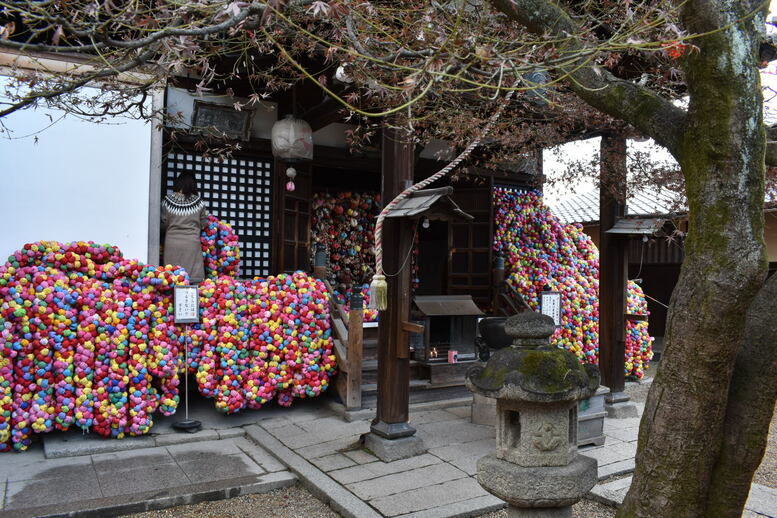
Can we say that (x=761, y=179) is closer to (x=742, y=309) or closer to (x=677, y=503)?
(x=742, y=309)

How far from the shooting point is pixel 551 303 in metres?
8.64

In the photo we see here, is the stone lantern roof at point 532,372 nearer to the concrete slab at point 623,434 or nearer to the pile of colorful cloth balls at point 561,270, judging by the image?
the concrete slab at point 623,434

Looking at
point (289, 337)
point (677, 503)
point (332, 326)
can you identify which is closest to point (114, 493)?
point (289, 337)

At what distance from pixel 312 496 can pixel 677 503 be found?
10.7ft

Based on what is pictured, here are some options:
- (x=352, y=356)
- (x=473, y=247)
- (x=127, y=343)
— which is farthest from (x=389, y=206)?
(x=473, y=247)

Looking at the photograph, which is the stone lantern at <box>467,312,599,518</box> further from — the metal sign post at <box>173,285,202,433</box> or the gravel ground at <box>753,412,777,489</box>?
the metal sign post at <box>173,285,202,433</box>

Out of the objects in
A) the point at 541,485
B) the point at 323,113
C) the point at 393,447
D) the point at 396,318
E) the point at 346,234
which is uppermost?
the point at 323,113

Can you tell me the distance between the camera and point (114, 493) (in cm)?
498

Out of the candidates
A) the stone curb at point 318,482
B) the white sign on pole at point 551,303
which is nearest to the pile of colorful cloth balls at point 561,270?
the white sign on pole at point 551,303

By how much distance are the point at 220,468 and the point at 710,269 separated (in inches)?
187

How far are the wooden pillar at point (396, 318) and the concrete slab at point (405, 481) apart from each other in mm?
519

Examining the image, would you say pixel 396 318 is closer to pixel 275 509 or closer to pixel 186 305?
pixel 275 509

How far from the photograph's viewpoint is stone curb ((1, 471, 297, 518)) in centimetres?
451

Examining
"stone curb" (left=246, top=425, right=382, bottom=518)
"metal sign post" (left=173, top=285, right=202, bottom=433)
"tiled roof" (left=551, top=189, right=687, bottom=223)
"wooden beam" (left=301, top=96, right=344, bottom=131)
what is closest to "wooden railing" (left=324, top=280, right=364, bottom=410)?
"stone curb" (left=246, top=425, right=382, bottom=518)
